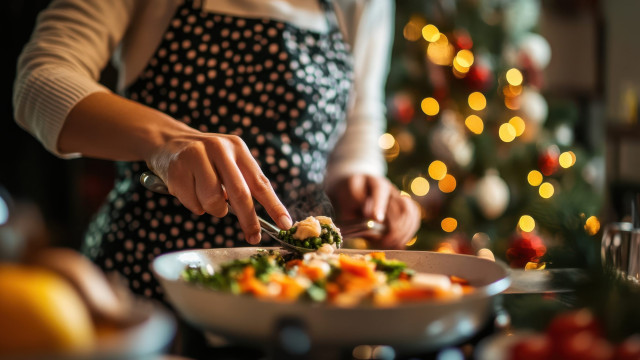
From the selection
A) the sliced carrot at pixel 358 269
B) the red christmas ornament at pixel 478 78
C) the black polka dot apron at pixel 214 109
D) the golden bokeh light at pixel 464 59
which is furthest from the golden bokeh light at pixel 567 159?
the sliced carrot at pixel 358 269

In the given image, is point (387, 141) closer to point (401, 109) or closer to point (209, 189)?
point (401, 109)

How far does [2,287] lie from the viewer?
34cm

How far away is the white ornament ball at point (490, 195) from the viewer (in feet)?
9.02

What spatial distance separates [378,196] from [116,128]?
55 centimetres

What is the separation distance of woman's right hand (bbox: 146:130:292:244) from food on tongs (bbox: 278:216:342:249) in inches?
2.1

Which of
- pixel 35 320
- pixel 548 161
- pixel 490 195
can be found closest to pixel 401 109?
pixel 490 195

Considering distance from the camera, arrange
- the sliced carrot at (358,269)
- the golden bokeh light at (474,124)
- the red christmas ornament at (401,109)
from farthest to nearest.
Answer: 1. the golden bokeh light at (474,124)
2. the red christmas ornament at (401,109)
3. the sliced carrot at (358,269)

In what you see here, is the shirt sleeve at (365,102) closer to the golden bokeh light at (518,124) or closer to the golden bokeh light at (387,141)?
the golden bokeh light at (387,141)

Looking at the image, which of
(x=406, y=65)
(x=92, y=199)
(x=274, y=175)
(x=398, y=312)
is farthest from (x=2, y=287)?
(x=92, y=199)

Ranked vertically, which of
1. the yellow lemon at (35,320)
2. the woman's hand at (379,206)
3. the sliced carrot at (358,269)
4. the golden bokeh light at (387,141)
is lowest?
the golden bokeh light at (387,141)

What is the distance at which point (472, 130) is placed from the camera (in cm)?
290

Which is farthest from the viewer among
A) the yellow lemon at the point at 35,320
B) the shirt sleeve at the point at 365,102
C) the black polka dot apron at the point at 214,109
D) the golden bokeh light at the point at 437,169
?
the golden bokeh light at the point at 437,169

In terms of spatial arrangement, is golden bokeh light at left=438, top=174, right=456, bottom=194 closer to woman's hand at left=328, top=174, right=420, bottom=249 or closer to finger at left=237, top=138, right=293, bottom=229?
woman's hand at left=328, top=174, right=420, bottom=249

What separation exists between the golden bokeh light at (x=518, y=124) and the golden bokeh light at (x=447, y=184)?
476 millimetres
